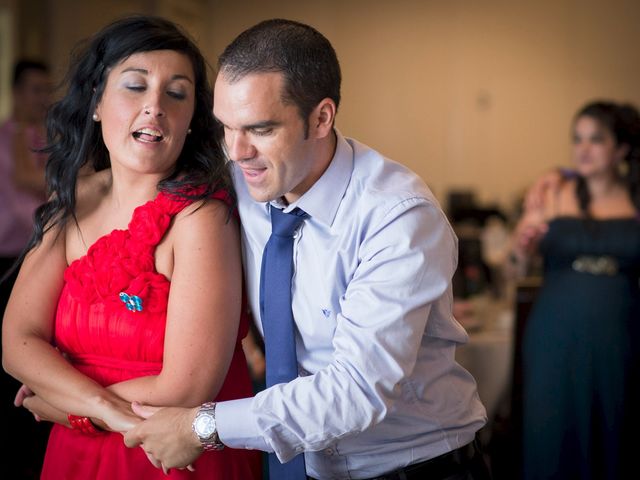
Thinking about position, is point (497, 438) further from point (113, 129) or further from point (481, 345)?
point (113, 129)

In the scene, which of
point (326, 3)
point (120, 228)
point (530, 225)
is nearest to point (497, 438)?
point (530, 225)

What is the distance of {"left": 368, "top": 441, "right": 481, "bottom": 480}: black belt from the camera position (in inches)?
63.1

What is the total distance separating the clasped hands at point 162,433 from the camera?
1.49 metres

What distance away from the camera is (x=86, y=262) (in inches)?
67.9

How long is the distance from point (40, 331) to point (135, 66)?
22.7 inches

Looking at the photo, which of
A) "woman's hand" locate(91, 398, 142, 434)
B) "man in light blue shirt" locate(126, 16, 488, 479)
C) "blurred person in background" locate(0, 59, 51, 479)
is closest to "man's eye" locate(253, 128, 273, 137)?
"man in light blue shirt" locate(126, 16, 488, 479)

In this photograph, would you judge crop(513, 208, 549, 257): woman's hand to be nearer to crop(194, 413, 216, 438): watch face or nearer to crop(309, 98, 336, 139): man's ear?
crop(309, 98, 336, 139): man's ear

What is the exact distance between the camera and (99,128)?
1867 mm

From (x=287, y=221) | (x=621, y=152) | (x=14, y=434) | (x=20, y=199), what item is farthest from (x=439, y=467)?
(x=20, y=199)

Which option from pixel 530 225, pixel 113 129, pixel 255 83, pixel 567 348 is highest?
pixel 255 83

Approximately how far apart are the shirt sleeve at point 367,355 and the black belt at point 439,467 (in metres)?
0.19

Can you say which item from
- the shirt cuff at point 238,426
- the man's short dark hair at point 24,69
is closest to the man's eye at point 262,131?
the shirt cuff at point 238,426

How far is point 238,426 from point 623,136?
2.71 metres

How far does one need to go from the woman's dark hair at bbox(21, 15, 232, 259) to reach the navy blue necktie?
0.19 metres
